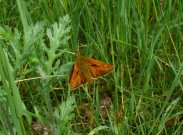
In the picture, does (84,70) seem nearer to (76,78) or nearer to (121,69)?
(76,78)

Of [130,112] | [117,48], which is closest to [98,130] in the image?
[130,112]

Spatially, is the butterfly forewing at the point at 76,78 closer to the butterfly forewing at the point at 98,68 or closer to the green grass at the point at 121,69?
the butterfly forewing at the point at 98,68

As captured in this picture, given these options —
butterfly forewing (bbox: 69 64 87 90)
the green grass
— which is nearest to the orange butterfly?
butterfly forewing (bbox: 69 64 87 90)

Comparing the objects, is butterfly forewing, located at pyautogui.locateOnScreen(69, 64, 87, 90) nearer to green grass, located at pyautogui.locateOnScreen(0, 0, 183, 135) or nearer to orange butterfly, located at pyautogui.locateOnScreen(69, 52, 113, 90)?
orange butterfly, located at pyautogui.locateOnScreen(69, 52, 113, 90)

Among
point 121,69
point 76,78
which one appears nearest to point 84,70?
point 76,78

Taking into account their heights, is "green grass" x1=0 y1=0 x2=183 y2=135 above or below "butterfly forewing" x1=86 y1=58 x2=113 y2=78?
below

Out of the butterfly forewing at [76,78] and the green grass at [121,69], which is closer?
the butterfly forewing at [76,78]

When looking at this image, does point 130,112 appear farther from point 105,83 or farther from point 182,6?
point 182,6

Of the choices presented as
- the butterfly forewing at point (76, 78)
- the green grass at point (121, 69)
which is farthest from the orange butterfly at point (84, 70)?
the green grass at point (121, 69)
